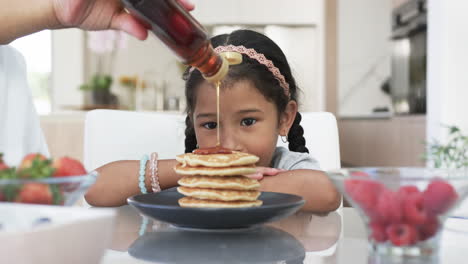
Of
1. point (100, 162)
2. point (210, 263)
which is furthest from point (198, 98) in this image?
point (210, 263)

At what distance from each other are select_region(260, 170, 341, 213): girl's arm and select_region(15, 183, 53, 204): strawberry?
65 centimetres

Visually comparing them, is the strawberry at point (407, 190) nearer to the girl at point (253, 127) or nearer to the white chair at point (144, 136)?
the girl at point (253, 127)

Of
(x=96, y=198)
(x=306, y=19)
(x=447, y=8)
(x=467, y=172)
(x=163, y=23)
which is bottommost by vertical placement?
(x=96, y=198)

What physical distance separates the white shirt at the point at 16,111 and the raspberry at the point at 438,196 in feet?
3.60

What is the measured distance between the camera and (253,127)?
156 cm

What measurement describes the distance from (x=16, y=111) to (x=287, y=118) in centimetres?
80

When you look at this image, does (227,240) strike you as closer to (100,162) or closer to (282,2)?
(100,162)

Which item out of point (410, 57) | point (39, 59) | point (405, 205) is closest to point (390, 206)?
point (405, 205)

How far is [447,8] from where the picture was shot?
2.81 metres

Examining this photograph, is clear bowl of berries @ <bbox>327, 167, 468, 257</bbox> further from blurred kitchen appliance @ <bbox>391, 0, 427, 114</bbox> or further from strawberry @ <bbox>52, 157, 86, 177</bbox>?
blurred kitchen appliance @ <bbox>391, 0, 427, 114</bbox>

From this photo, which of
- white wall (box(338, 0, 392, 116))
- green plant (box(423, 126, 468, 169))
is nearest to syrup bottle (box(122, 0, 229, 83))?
green plant (box(423, 126, 468, 169))

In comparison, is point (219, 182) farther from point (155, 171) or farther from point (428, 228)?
point (155, 171)

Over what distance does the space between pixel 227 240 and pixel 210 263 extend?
142mm

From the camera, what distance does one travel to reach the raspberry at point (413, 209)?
0.65m
